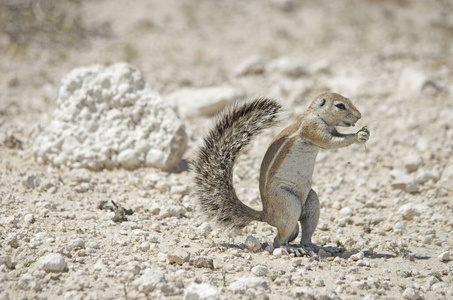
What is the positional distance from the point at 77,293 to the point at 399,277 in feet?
8.13

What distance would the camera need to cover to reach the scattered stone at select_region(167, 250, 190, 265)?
402 centimetres

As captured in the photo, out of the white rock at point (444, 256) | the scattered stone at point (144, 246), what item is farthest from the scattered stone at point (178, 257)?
the white rock at point (444, 256)

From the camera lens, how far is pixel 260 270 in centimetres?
393

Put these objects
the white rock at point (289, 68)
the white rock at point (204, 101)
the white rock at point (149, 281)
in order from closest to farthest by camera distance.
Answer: the white rock at point (149, 281) < the white rock at point (204, 101) < the white rock at point (289, 68)

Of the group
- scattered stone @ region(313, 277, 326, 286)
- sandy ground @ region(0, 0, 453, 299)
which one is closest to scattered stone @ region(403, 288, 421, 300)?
sandy ground @ region(0, 0, 453, 299)

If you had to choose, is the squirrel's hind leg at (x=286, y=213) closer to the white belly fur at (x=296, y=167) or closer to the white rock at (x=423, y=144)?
the white belly fur at (x=296, y=167)

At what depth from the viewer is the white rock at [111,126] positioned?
6109 millimetres

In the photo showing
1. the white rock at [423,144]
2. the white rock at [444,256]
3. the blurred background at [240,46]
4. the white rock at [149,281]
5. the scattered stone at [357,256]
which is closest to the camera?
the white rock at [149,281]

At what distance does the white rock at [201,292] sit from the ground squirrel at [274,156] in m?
1.13

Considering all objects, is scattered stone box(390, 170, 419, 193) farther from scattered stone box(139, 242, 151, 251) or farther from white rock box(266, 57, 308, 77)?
white rock box(266, 57, 308, 77)

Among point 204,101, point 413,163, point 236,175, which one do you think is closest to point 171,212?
point 236,175

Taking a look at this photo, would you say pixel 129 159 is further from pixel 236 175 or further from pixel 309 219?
pixel 309 219

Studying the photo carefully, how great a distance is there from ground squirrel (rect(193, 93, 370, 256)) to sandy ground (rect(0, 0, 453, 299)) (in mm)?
316

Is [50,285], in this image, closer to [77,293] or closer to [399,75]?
[77,293]
